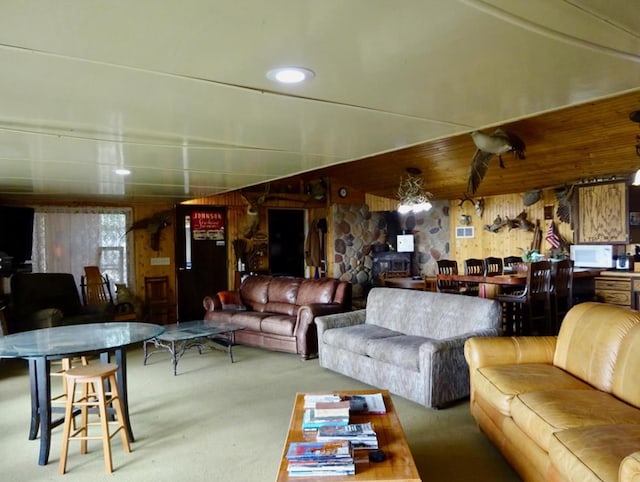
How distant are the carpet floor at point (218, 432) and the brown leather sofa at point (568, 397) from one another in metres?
0.30

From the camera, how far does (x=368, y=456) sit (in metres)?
2.00

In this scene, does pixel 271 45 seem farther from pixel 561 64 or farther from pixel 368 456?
pixel 368 456

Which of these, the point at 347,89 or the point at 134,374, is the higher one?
the point at 347,89

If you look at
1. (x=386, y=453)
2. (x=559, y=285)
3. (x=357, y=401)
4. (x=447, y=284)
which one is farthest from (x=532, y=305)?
(x=386, y=453)

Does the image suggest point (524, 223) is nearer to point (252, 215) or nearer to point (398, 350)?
point (398, 350)

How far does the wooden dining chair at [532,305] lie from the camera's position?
16.2ft

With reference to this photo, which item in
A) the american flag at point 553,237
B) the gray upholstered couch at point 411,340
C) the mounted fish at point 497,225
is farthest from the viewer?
the mounted fish at point 497,225

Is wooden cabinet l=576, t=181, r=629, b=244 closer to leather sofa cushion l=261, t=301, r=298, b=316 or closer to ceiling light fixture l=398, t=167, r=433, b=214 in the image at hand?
ceiling light fixture l=398, t=167, r=433, b=214

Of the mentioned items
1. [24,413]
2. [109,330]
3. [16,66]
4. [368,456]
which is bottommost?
[24,413]

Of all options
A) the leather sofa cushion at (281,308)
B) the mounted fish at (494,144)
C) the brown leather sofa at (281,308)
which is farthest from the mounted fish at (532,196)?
the leather sofa cushion at (281,308)

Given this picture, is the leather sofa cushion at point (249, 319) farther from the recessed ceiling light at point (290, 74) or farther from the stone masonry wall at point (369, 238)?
the recessed ceiling light at point (290, 74)

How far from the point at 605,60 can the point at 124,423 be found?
3290 mm

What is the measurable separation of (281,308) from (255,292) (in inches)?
25.8

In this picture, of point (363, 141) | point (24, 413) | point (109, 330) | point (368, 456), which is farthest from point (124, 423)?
point (363, 141)
